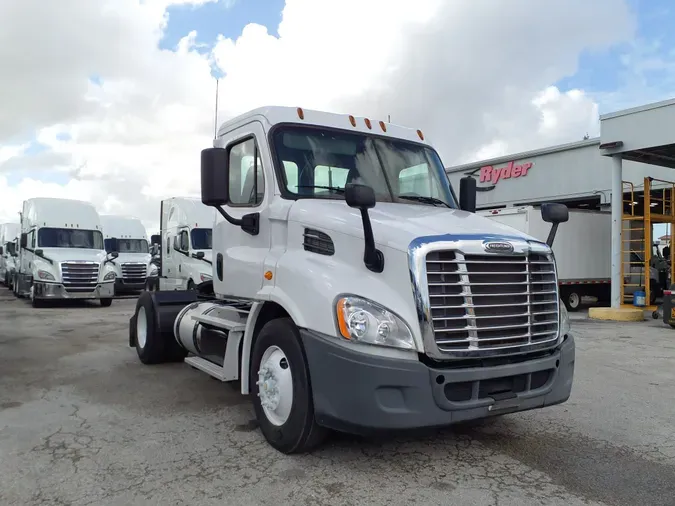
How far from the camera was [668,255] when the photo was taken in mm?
18781

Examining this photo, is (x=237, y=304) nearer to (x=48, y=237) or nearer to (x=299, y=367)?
(x=299, y=367)

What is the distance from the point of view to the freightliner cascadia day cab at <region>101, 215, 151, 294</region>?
21.6 m

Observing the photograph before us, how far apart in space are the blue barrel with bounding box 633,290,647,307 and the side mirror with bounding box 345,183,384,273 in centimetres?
1413

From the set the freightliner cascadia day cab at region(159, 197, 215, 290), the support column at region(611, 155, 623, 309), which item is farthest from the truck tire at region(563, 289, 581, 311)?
the freightliner cascadia day cab at region(159, 197, 215, 290)

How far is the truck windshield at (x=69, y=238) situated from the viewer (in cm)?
1762

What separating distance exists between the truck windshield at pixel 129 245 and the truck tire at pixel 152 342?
15153mm

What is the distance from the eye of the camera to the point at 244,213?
5352 mm

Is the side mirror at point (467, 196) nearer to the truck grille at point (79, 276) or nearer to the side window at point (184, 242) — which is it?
the side window at point (184, 242)

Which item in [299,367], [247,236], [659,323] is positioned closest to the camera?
[299,367]

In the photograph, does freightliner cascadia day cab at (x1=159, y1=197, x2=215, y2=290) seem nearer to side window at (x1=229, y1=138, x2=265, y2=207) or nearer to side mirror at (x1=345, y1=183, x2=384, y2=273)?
side window at (x1=229, y1=138, x2=265, y2=207)

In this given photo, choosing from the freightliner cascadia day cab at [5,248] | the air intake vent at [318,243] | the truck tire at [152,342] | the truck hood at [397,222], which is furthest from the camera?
the freightliner cascadia day cab at [5,248]

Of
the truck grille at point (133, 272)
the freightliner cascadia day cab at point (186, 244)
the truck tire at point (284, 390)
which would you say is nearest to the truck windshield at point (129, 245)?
the truck grille at point (133, 272)

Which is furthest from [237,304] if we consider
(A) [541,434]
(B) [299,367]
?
(A) [541,434]

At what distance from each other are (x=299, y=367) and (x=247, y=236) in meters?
1.64
